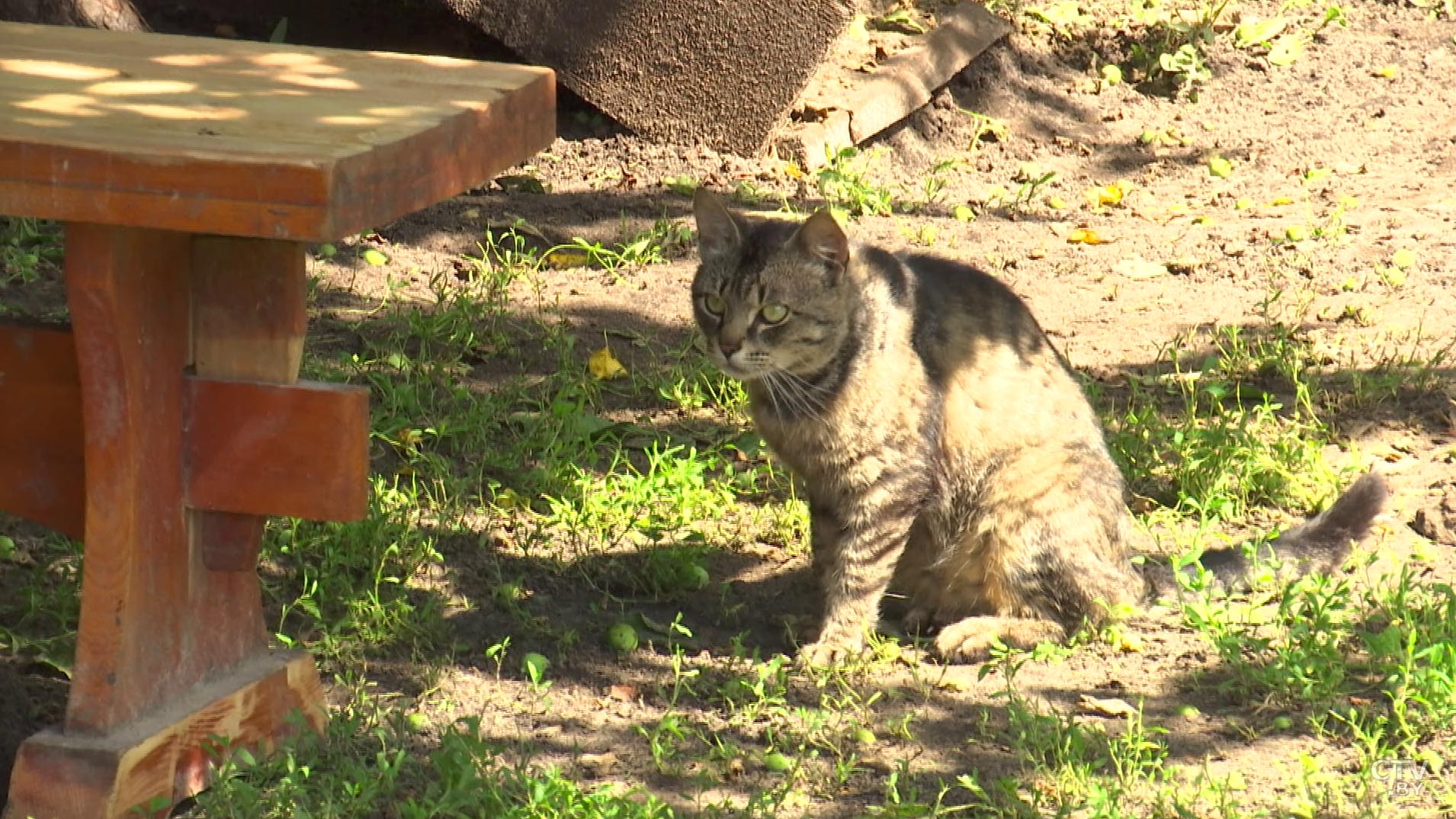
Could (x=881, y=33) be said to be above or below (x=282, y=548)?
above

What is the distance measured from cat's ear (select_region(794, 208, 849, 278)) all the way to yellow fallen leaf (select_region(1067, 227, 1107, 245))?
9.39ft

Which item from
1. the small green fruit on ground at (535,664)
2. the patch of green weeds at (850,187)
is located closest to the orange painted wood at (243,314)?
the small green fruit on ground at (535,664)

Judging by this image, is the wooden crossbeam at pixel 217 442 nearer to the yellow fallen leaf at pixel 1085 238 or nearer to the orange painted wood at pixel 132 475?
the orange painted wood at pixel 132 475

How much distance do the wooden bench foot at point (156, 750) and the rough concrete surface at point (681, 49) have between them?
4.19 meters

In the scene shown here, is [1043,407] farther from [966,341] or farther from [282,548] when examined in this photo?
[282,548]

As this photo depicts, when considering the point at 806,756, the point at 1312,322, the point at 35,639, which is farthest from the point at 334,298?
the point at 1312,322

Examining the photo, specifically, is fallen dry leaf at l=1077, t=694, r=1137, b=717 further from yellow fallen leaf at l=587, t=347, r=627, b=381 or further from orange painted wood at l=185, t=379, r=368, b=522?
yellow fallen leaf at l=587, t=347, r=627, b=381

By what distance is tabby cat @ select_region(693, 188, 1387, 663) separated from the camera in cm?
414

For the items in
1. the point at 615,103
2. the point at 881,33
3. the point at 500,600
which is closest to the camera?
the point at 500,600

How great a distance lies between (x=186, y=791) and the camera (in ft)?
10.7

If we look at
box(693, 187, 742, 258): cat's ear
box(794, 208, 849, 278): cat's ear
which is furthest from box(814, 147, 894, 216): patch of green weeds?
box(794, 208, 849, 278): cat's ear

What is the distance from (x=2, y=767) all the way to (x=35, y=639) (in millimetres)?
493

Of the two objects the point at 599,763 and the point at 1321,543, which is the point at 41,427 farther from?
the point at 1321,543

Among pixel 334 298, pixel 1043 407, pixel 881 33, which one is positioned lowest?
pixel 334 298
